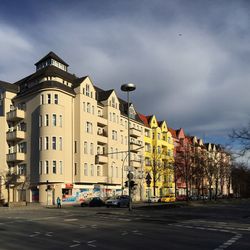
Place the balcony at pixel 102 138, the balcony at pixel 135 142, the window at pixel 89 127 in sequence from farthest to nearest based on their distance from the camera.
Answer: the balcony at pixel 135 142 < the balcony at pixel 102 138 < the window at pixel 89 127

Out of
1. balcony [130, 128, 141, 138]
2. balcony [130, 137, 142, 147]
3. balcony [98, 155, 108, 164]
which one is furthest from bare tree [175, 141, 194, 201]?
balcony [130, 128, 141, 138]

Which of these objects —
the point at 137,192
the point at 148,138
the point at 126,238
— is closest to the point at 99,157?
the point at 137,192

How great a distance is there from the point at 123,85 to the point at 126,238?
1913 centimetres

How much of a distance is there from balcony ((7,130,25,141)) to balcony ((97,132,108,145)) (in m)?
12.3

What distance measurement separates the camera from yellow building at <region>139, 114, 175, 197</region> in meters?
86.1

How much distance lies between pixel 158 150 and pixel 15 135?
128ft

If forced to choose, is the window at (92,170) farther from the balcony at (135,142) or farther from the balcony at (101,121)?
the balcony at (135,142)

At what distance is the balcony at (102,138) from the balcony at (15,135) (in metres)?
12.3

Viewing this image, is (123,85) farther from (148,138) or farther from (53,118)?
(148,138)

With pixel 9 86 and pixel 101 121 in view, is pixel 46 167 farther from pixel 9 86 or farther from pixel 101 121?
pixel 9 86

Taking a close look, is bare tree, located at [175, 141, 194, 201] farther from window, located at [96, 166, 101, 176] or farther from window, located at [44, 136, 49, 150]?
window, located at [44, 136, 49, 150]

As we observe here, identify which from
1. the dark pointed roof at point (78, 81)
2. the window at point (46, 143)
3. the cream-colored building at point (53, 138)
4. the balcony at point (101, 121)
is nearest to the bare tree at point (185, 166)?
the cream-colored building at point (53, 138)

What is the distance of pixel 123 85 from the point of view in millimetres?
32812

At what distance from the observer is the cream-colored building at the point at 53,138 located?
5759 centimetres
